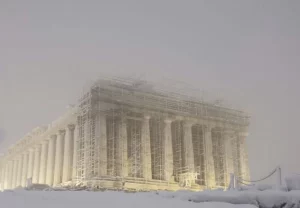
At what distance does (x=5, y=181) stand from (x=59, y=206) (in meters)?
84.2

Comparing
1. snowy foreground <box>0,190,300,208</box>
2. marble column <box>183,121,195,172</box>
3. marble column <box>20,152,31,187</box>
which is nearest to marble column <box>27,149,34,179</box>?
marble column <box>20,152,31,187</box>

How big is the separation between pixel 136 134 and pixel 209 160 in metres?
12.2

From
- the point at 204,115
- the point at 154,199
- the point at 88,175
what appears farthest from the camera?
the point at 204,115

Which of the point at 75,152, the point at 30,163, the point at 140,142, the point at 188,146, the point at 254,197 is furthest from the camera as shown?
the point at 30,163

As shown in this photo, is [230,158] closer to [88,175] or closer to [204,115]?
[204,115]

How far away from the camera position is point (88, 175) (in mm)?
51625

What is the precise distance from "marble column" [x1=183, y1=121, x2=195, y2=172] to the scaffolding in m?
0.18

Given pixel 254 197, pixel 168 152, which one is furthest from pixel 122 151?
pixel 254 197

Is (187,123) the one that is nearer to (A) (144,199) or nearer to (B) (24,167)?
(B) (24,167)

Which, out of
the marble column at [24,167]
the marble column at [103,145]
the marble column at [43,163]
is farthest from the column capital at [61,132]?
the marble column at [24,167]

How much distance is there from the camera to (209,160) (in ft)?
204

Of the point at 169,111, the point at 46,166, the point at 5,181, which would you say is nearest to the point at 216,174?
the point at 169,111

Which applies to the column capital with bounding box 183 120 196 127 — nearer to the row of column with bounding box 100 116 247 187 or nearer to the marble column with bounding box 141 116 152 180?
the row of column with bounding box 100 116 247 187

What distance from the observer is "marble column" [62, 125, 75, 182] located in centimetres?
5850
